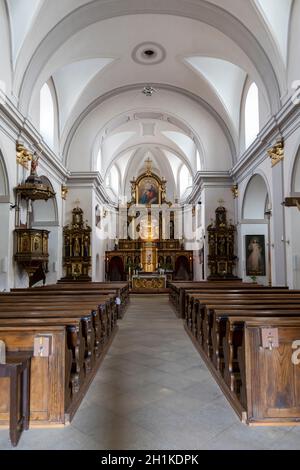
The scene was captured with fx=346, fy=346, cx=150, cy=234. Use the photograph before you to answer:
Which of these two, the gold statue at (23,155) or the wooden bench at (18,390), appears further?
the gold statue at (23,155)

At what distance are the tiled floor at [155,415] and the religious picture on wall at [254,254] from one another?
316 inches

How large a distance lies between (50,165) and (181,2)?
642cm

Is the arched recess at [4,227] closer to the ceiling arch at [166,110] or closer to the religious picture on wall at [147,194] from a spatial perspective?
the ceiling arch at [166,110]

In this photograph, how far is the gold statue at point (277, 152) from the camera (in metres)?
8.84

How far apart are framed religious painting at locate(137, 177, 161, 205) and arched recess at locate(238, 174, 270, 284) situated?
9.80 meters

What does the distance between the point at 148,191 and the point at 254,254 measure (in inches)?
429

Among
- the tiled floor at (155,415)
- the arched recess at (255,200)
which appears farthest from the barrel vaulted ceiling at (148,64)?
the tiled floor at (155,415)

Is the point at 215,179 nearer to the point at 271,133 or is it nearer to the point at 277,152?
the point at 271,133

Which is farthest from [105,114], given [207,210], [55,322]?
[55,322]

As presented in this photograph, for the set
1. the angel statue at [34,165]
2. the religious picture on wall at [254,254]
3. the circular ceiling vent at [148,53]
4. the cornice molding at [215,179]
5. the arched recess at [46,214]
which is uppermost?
the circular ceiling vent at [148,53]

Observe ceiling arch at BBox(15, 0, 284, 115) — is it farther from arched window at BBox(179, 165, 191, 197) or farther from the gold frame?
the gold frame

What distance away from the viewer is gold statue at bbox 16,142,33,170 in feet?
29.0

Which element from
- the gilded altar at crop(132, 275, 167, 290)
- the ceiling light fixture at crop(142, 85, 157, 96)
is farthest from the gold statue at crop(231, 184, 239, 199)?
the ceiling light fixture at crop(142, 85, 157, 96)

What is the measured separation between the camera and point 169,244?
20703mm
